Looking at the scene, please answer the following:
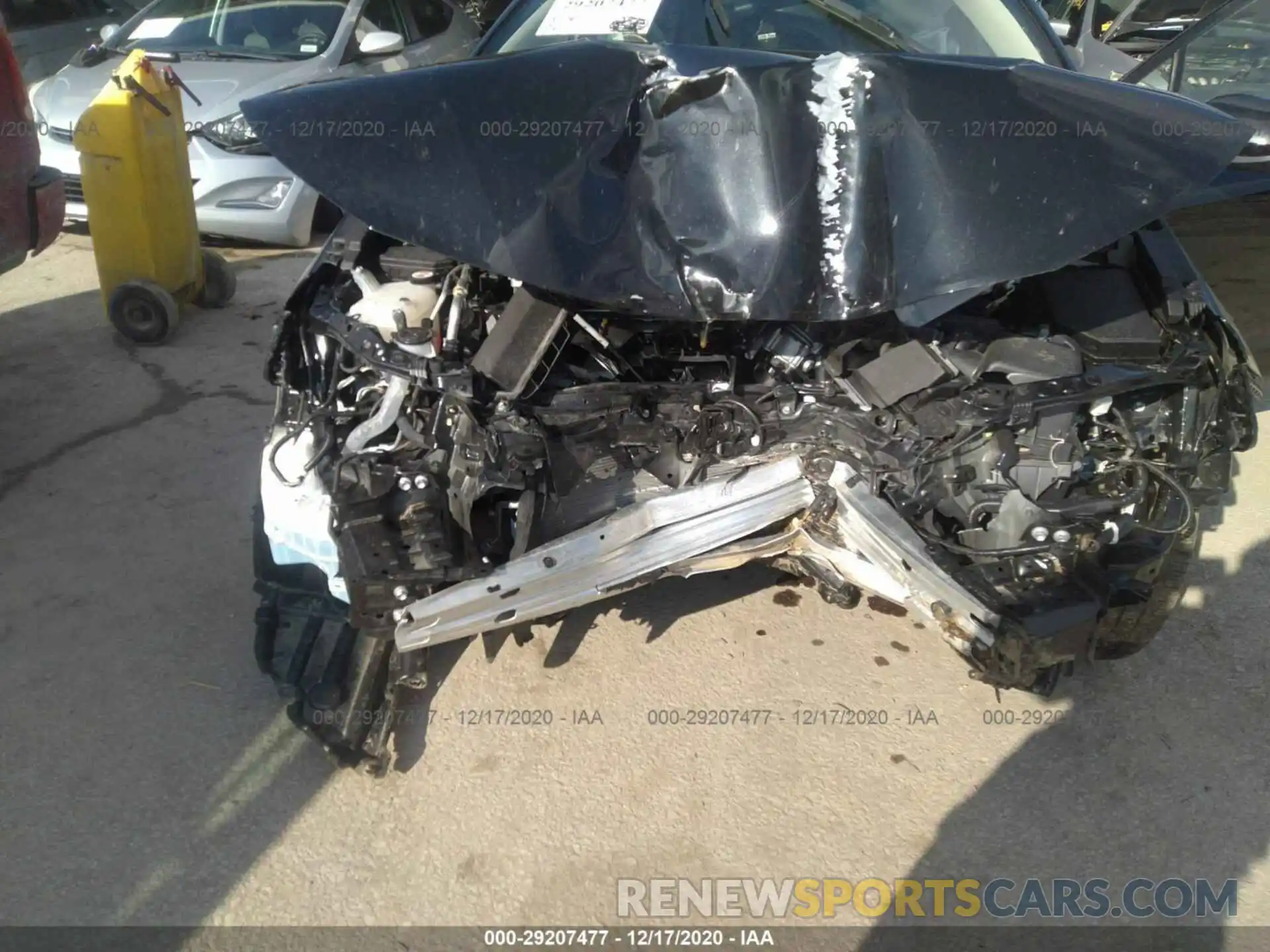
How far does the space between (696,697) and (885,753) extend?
520 mm

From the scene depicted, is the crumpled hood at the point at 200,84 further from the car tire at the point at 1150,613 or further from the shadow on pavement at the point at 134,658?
the car tire at the point at 1150,613

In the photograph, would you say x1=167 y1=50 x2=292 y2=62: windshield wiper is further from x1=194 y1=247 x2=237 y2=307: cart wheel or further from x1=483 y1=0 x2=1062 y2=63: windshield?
x1=483 y1=0 x2=1062 y2=63: windshield

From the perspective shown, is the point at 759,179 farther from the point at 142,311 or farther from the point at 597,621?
the point at 142,311

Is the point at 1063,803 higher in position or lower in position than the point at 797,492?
lower

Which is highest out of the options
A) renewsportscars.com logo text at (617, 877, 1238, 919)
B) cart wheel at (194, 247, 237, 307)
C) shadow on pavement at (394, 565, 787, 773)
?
renewsportscars.com logo text at (617, 877, 1238, 919)

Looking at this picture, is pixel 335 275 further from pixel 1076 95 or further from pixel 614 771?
pixel 1076 95

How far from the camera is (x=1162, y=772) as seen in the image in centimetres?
254

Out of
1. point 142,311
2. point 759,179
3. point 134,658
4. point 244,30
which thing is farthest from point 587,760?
point 244,30

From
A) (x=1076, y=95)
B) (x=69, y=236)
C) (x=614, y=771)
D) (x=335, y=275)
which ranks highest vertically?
(x=1076, y=95)

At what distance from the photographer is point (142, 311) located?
5.02m

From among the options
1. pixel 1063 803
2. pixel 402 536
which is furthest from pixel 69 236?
pixel 1063 803

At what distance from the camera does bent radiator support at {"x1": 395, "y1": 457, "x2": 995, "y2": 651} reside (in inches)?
91.0

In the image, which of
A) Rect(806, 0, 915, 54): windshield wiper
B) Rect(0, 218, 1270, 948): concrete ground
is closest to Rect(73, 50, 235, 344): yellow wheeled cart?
Rect(0, 218, 1270, 948): concrete ground

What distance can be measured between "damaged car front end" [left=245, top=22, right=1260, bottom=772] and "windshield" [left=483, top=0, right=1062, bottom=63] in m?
0.67
